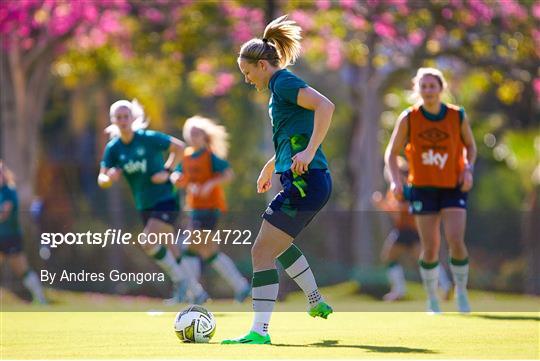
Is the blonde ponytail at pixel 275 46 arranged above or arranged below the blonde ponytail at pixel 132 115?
below

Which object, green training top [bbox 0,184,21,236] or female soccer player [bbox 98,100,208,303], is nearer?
female soccer player [bbox 98,100,208,303]

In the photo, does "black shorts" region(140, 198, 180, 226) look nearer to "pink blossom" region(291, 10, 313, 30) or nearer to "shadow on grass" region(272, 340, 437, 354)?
"shadow on grass" region(272, 340, 437, 354)

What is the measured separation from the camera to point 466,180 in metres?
12.3

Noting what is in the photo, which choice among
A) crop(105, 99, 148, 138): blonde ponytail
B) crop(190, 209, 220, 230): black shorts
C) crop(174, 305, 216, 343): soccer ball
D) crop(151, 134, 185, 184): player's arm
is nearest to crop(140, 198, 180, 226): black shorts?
crop(151, 134, 185, 184): player's arm

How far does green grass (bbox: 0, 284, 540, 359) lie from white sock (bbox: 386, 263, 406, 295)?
152 inches

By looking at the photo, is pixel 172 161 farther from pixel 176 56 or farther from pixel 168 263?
pixel 176 56

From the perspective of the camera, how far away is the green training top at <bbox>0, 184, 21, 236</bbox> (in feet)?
53.1

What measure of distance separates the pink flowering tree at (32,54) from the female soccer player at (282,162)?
499 inches

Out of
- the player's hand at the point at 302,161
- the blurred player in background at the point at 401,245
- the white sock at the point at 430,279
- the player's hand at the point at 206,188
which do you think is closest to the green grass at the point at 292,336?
the white sock at the point at 430,279

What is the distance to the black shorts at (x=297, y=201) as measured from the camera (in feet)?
30.3

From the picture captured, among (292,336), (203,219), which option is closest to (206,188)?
(203,219)

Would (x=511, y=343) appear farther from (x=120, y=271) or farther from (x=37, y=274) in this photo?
(x=37, y=274)

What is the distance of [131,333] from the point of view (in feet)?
33.7

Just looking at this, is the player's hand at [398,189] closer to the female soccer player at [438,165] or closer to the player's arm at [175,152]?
the female soccer player at [438,165]
